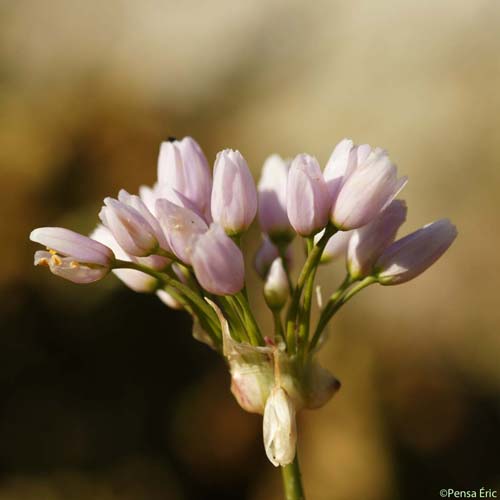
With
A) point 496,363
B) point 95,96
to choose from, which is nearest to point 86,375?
point 95,96

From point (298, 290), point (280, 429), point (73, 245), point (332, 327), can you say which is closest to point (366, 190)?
point (298, 290)

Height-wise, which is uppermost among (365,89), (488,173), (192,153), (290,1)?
(290,1)

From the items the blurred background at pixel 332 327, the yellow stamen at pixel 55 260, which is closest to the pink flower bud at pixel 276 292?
the yellow stamen at pixel 55 260

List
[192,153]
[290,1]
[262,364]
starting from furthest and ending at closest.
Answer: [290,1], [192,153], [262,364]

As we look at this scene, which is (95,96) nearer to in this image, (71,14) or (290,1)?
(71,14)

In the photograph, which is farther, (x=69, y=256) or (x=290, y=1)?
(x=290, y=1)

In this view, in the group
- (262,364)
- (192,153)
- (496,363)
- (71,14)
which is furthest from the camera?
(71,14)

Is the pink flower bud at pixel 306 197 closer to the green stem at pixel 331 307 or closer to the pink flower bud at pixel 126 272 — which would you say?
the green stem at pixel 331 307
